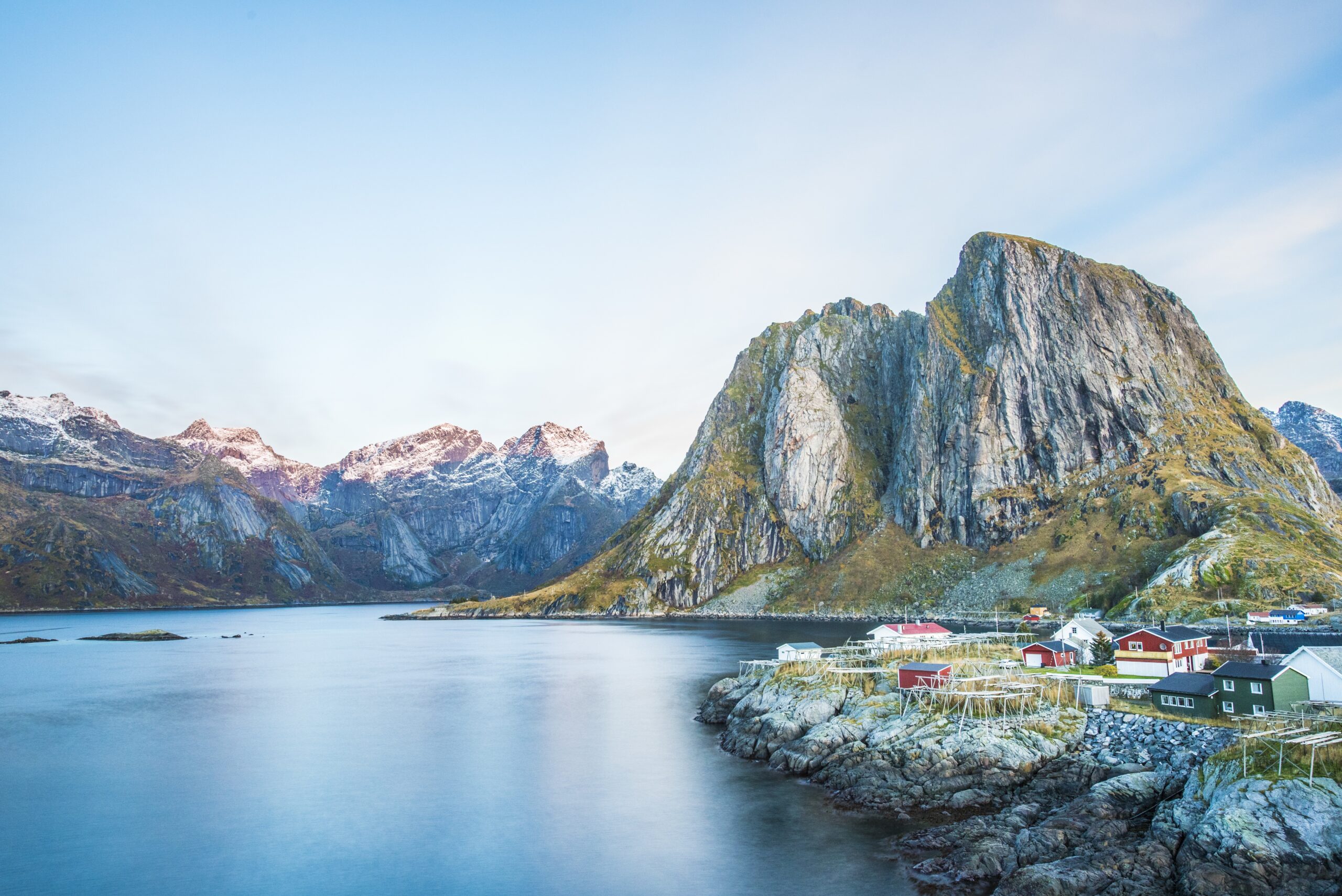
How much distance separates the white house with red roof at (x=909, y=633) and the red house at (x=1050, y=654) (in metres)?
26.4

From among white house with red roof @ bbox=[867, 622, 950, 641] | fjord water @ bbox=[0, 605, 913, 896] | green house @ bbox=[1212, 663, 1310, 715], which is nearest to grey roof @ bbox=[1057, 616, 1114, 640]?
white house with red roof @ bbox=[867, 622, 950, 641]

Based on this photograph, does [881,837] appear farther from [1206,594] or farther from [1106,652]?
[1206,594]

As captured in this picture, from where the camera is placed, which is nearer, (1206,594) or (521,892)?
(521,892)

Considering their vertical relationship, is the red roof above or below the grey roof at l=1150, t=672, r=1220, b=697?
above

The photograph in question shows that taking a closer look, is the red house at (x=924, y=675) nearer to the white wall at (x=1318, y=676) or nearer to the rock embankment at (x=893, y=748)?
the rock embankment at (x=893, y=748)

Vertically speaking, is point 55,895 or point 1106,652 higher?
point 1106,652

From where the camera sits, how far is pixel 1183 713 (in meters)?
55.9

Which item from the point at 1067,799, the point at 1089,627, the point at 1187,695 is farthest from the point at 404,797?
the point at 1089,627

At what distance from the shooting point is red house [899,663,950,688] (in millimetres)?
65500

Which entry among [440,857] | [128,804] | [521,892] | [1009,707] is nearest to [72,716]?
[128,804]

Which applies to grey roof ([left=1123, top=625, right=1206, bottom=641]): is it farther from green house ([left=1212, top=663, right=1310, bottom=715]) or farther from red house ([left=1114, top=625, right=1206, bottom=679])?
green house ([left=1212, top=663, right=1310, bottom=715])

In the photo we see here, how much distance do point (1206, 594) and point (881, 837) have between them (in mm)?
129666

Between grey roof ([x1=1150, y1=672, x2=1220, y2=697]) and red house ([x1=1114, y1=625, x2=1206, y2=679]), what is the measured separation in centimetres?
1095

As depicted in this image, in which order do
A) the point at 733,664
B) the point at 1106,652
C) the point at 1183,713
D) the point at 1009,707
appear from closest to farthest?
1. the point at 1183,713
2. the point at 1009,707
3. the point at 1106,652
4. the point at 733,664
